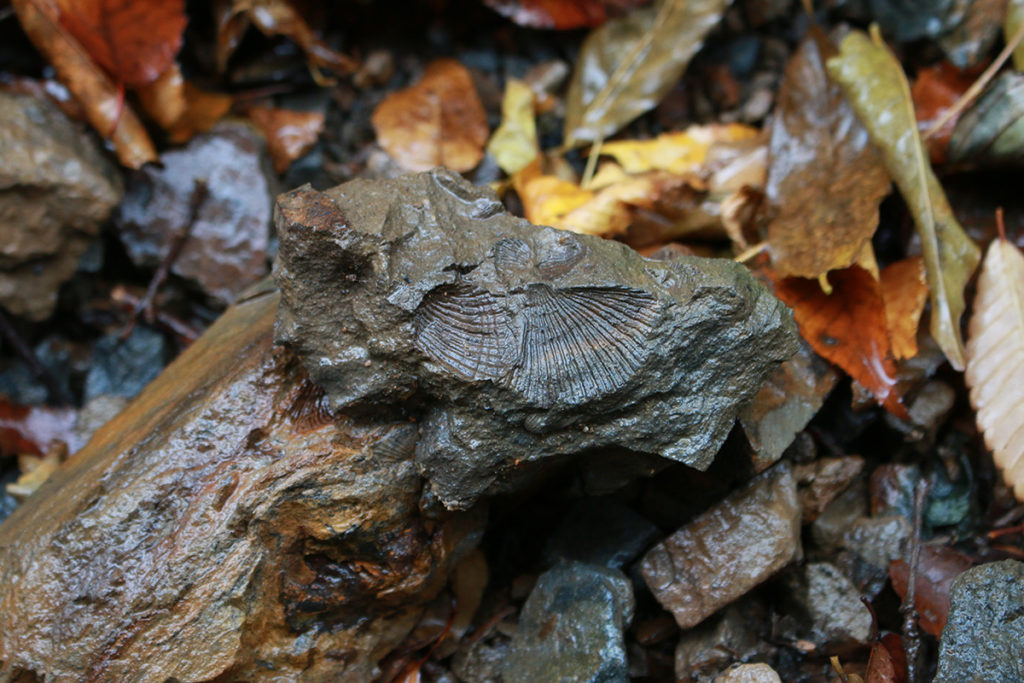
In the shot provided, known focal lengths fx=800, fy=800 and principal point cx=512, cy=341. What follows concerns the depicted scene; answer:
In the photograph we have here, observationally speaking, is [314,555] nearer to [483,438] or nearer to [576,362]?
[483,438]

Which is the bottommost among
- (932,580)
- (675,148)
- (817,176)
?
(932,580)

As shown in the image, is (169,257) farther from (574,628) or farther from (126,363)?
(574,628)

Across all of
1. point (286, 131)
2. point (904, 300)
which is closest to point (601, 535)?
point (904, 300)

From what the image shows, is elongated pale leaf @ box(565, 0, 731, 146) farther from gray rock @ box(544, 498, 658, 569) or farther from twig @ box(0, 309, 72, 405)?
twig @ box(0, 309, 72, 405)

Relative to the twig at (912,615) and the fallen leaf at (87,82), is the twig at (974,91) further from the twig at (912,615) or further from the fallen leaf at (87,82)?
the fallen leaf at (87,82)

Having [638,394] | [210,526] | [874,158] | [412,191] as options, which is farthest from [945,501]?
[210,526]

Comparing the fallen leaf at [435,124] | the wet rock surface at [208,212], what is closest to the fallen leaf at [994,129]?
the fallen leaf at [435,124]
